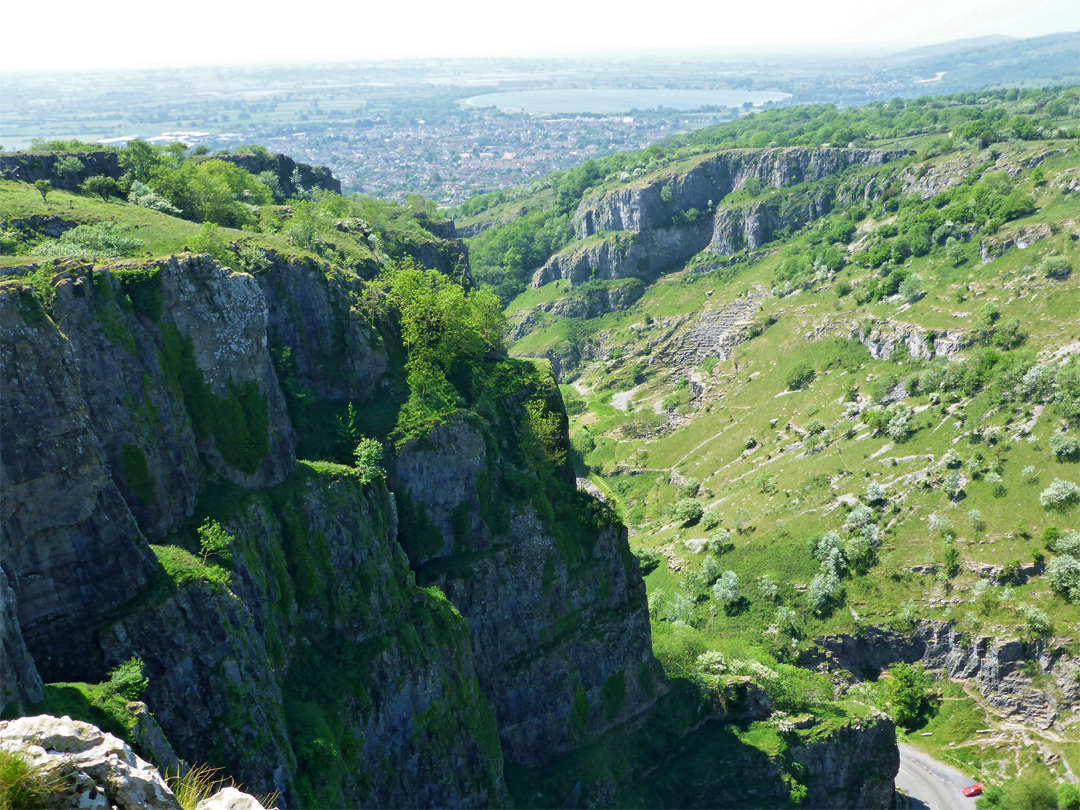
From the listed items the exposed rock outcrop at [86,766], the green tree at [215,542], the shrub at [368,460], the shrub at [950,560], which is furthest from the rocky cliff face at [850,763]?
the exposed rock outcrop at [86,766]

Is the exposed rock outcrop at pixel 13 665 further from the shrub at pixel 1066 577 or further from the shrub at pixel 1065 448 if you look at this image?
the shrub at pixel 1065 448

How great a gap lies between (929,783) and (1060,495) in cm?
3347

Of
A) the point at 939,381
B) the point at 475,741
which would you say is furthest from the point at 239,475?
the point at 939,381

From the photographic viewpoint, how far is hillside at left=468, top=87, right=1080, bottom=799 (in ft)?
253

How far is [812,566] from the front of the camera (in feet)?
287

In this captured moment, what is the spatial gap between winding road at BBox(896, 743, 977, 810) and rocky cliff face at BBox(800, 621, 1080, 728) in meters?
9.07

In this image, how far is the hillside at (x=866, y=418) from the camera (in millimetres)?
77188

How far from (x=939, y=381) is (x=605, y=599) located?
69381 millimetres

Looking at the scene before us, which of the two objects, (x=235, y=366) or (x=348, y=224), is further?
(x=348, y=224)

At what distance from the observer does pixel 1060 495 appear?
255ft

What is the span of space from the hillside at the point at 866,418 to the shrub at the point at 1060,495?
18 centimetres

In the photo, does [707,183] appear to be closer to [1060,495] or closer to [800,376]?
[800,376]

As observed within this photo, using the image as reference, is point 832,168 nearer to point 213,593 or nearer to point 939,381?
point 939,381

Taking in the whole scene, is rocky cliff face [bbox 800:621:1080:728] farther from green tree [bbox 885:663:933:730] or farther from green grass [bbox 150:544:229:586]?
green grass [bbox 150:544:229:586]
